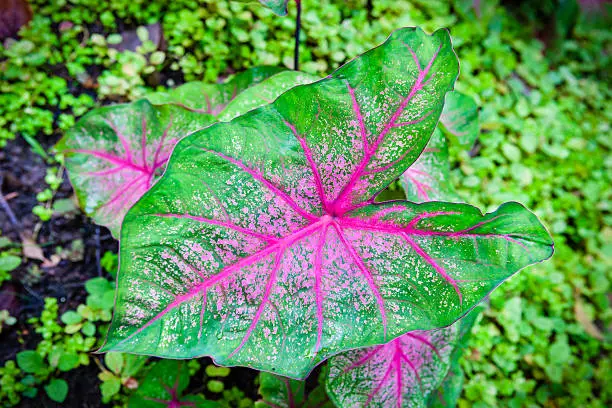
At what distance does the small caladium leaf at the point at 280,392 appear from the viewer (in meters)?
1.19

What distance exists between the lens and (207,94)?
132 cm

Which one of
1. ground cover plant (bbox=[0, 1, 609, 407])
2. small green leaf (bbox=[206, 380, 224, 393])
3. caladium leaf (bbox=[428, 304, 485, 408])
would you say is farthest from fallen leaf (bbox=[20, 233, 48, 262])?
caladium leaf (bbox=[428, 304, 485, 408])

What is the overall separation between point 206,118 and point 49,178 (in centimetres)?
75

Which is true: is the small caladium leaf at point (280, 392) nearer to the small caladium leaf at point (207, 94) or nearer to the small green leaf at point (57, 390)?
the small green leaf at point (57, 390)

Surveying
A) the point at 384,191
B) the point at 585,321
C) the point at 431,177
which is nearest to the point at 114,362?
the point at 384,191

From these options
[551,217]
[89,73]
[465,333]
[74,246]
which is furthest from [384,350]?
[89,73]

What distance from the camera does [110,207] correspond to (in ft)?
3.81

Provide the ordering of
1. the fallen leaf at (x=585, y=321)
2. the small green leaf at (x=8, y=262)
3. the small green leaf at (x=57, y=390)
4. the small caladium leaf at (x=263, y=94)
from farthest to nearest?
the fallen leaf at (x=585, y=321)
the small green leaf at (x=8, y=262)
the small green leaf at (x=57, y=390)
the small caladium leaf at (x=263, y=94)

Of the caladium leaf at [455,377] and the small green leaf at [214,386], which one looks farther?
the small green leaf at [214,386]

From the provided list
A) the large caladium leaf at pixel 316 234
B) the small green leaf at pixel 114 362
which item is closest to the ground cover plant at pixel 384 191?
the small green leaf at pixel 114 362

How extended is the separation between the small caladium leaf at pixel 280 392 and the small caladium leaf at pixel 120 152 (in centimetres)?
59

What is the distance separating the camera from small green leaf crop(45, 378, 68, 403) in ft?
4.23

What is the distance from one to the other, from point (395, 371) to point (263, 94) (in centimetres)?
77

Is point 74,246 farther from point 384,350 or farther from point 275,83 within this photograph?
point 384,350
